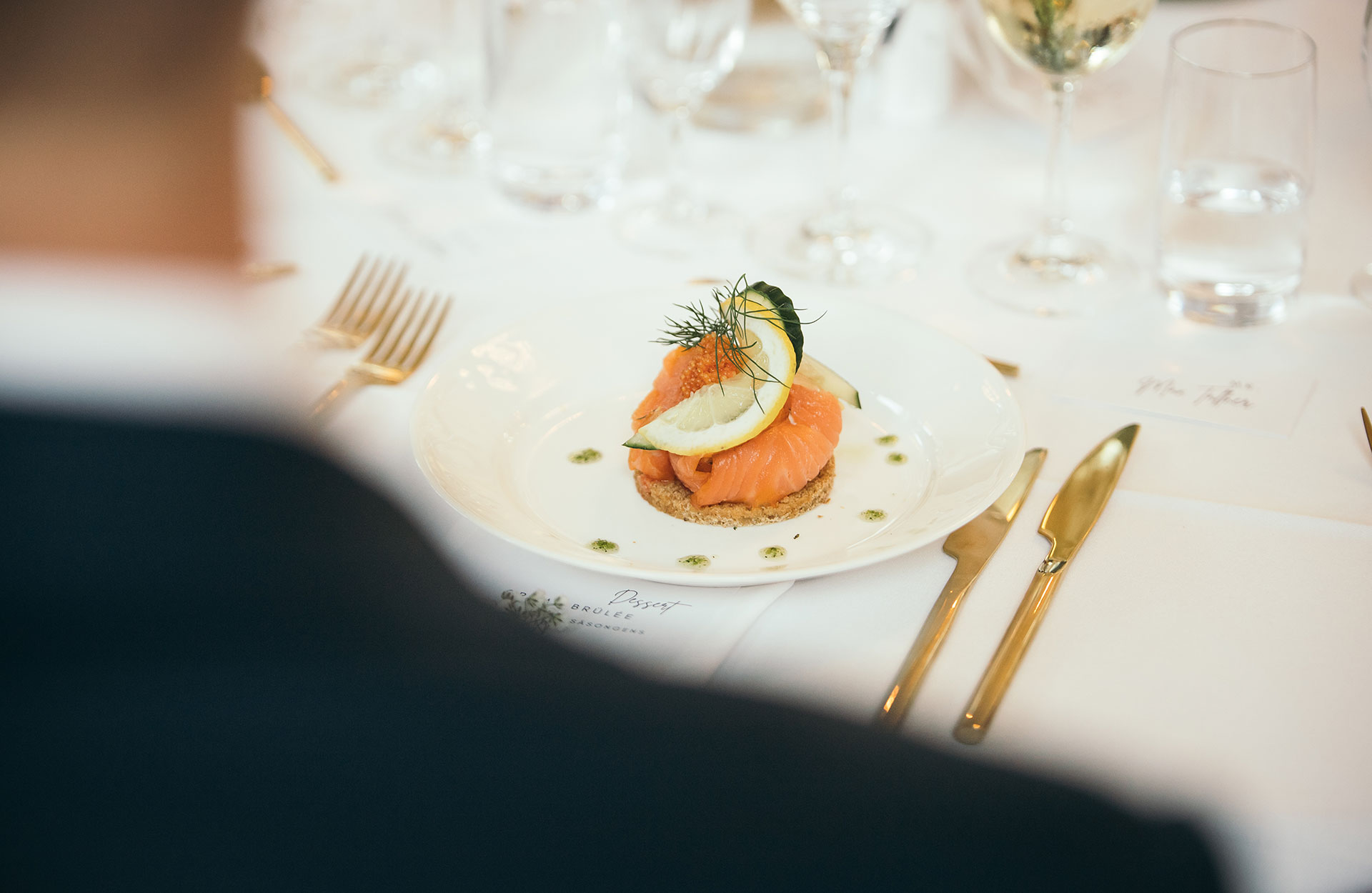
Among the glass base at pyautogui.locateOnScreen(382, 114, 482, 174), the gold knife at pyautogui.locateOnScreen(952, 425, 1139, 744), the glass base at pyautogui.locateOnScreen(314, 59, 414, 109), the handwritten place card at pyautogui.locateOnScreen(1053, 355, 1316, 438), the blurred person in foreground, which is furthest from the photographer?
the glass base at pyautogui.locateOnScreen(314, 59, 414, 109)

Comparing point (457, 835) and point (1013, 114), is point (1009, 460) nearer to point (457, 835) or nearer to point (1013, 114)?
point (457, 835)

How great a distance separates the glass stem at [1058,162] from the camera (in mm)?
1340

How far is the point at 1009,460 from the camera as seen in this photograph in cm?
91

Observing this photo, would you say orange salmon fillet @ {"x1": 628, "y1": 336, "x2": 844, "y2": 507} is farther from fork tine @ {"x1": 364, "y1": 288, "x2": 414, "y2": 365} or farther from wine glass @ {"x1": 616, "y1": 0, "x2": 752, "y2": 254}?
wine glass @ {"x1": 616, "y1": 0, "x2": 752, "y2": 254}

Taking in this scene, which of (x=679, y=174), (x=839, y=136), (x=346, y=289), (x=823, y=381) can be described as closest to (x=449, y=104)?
(x=679, y=174)

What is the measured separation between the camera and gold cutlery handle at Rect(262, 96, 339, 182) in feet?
5.45

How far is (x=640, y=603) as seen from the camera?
89cm

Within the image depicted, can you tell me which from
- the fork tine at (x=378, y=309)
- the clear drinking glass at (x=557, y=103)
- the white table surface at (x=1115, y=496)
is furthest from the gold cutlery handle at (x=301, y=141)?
the fork tine at (x=378, y=309)

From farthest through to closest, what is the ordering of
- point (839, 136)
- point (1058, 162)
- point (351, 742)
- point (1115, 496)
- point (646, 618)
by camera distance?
point (839, 136)
point (1058, 162)
point (1115, 496)
point (646, 618)
point (351, 742)

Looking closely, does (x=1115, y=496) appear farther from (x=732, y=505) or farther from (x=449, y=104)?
(x=449, y=104)

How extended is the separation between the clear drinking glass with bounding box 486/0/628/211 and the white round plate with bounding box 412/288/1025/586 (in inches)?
20.1

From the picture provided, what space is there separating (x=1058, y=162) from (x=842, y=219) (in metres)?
0.29

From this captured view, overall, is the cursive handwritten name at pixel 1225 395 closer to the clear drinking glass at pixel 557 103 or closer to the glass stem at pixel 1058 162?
the glass stem at pixel 1058 162

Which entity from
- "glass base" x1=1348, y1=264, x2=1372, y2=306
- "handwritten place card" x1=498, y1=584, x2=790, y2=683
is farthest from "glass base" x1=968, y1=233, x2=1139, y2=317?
"handwritten place card" x1=498, y1=584, x2=790, y2=683
